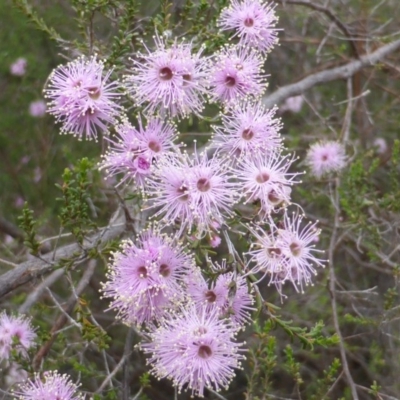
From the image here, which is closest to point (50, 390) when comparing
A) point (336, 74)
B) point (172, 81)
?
point (172, 81)

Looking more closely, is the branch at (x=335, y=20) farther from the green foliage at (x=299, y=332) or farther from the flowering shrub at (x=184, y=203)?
the green foliage at (x=299, y=332)

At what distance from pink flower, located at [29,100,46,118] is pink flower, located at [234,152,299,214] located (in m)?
3.85

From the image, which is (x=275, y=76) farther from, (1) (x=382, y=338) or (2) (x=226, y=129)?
(2) (x=226, y=129)

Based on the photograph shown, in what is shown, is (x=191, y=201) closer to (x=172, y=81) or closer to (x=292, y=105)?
(x=172, y=81)

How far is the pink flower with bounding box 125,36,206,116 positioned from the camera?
2.51 meters

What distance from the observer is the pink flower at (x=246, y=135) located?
2.51 meters

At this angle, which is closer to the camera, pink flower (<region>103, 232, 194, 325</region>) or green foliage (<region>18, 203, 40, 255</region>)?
pink flower (<region>103, 232, 194, 325</region>)

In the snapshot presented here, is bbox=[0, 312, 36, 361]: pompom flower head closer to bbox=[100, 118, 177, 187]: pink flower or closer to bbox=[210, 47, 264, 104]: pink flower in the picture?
bbox=[100, 118, 177, 187]: pink flower

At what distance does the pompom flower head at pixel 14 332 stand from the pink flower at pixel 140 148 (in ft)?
4.38

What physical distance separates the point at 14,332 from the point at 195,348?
150 centimetres

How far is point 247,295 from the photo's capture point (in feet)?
8.04

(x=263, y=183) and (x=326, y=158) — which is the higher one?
(x=326, y=158)

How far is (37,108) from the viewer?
5855 mm

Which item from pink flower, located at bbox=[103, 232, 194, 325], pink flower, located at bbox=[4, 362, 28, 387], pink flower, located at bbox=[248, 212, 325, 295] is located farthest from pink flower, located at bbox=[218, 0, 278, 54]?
pink flower, located at bbox=[4, 362, 28, 387]
